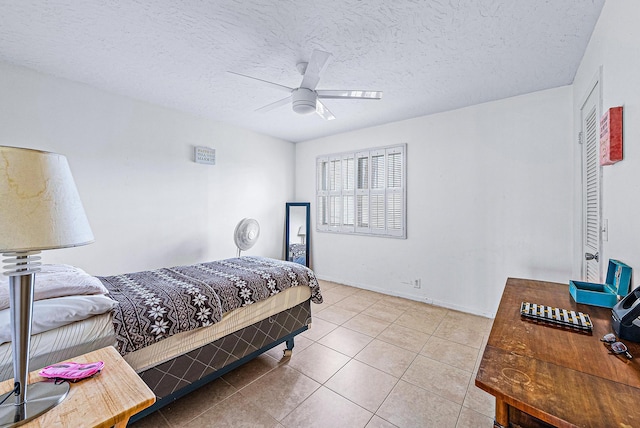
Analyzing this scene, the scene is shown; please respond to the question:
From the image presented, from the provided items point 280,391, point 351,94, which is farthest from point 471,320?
point 351,94

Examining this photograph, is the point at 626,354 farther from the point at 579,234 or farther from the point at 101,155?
the point at 101,155

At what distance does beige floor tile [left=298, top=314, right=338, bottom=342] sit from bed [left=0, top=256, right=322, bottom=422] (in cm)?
34

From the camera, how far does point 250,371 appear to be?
84.0 inches

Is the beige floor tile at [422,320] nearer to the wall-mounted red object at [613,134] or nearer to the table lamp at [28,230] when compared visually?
the wall-mounted red object at [613,134]

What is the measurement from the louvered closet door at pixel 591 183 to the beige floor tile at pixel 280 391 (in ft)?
7.03

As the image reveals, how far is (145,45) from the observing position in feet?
6.49

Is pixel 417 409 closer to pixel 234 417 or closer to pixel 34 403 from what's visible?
pixel 234 417

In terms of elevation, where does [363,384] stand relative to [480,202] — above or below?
below

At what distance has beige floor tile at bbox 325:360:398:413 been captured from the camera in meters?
1.82

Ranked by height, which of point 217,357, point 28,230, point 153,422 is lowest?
point 153,422

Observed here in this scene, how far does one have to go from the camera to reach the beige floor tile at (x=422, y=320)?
2.83m

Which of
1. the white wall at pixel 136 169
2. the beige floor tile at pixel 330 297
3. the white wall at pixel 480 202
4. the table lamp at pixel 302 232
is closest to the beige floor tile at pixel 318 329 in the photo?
the beige floor tile at pixel 330 297

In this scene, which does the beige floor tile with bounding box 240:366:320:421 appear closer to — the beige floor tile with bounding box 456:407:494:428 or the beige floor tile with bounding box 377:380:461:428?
the beige floor tile with bounding box 377:380:461:428

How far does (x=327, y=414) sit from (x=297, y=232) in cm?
322
